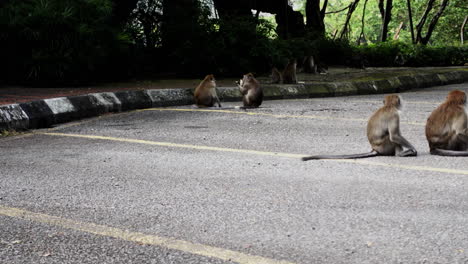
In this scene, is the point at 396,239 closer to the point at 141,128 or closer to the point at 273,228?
the point at 273,228

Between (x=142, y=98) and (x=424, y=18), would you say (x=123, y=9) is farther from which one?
(x=424, y=18)

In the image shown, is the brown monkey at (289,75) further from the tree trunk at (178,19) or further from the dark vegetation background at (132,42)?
the tree trunk at (178,19)

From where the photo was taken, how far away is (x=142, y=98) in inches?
435

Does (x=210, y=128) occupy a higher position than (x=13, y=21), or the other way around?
(x=13, y=21)

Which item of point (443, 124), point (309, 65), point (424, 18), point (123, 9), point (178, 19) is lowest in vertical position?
point (443, 124)

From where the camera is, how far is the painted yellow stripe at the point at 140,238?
3.27 meters

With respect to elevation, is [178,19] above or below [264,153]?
above

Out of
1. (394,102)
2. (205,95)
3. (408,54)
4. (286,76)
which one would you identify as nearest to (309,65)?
(286,76)

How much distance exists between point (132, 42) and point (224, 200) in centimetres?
965

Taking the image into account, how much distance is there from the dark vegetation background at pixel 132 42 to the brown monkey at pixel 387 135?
7.13 metres

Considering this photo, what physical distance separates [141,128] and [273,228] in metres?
4.92

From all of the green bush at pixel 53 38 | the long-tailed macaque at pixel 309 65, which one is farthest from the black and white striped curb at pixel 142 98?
the long-tailed macaque at pixel 309 65

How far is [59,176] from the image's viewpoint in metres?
5.37

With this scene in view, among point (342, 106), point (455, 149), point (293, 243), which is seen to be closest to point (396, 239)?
point (293, 243)
